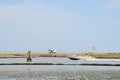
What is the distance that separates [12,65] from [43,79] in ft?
80.4

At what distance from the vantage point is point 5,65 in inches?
2286

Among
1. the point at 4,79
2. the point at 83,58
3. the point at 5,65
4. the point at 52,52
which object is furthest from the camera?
the point at 52,52

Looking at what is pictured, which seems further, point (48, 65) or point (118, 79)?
point (48, 65)

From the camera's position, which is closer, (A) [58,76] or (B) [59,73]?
(A) [58,76]

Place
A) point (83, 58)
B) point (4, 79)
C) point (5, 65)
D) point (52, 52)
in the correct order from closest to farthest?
point (4, 79), point (5, 65), point (83, 58), point (52, 52)

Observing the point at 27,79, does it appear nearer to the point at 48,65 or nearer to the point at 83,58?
the point at 48,65

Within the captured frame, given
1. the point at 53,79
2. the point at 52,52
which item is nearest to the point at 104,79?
the point at 53,79

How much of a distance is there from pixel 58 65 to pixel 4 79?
2512 centimetres

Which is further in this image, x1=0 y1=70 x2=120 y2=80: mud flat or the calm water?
the calm water

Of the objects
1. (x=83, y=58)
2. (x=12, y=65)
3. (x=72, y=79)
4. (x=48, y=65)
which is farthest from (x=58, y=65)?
(x=83, y=58)

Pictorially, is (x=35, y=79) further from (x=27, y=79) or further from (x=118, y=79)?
(x=118, y=79)

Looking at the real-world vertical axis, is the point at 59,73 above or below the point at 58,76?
above

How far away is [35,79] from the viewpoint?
35.0 metres

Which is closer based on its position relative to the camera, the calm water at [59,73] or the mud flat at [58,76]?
the mud flat at [58,76]
